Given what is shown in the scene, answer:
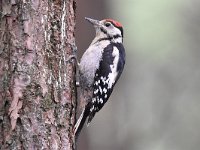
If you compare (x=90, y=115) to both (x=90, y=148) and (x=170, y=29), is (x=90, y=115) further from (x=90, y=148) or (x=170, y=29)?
(x=170, y=29)

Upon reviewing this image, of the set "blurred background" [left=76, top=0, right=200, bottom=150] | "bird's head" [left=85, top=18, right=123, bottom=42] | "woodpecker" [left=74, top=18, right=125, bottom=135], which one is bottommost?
"blurred background" [left=76, top=0, right=200, bottom=150]

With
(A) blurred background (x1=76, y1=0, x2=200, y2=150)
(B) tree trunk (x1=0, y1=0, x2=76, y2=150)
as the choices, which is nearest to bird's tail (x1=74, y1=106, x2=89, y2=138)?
(B) tree trunk (x1=0, y1=0, x2=76, y2=150)

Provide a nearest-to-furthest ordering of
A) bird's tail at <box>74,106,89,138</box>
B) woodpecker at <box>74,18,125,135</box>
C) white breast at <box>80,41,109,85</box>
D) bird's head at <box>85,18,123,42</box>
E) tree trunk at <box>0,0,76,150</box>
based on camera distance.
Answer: tree trunk at <box>0,0,76,150</box>
bird's tail at <box>74,106,89,138</box>
woodpecker at <box>74,18,125,135</box>
white breast at <box>80,41,109,85</box>
bird's head at <box>85,18,123,42</box>

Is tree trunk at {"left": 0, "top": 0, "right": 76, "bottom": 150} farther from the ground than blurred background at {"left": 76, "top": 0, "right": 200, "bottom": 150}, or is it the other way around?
tree trunk at {"left": 0, "top": 0, "right": 76, "bottom": 150}

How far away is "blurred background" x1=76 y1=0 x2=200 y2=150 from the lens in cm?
802

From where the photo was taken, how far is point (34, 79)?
380 centimetres

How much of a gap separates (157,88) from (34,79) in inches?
233

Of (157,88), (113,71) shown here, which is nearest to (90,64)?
(113,71)

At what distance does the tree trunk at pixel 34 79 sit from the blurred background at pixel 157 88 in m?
2.51

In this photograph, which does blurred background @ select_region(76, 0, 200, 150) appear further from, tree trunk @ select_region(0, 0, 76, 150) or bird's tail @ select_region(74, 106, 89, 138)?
tree trunk @ select_region(0, 0, 76, 150)

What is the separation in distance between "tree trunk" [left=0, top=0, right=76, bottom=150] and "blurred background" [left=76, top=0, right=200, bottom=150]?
98.9 inches

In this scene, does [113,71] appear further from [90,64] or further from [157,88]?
[157,88]

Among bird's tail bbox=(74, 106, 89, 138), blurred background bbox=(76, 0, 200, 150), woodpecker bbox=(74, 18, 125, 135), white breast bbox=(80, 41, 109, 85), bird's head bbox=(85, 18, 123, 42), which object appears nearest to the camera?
bird's tail bbox=(74, 106, 89, 138)

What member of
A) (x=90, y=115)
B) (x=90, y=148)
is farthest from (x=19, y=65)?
(x=90, y=148)
